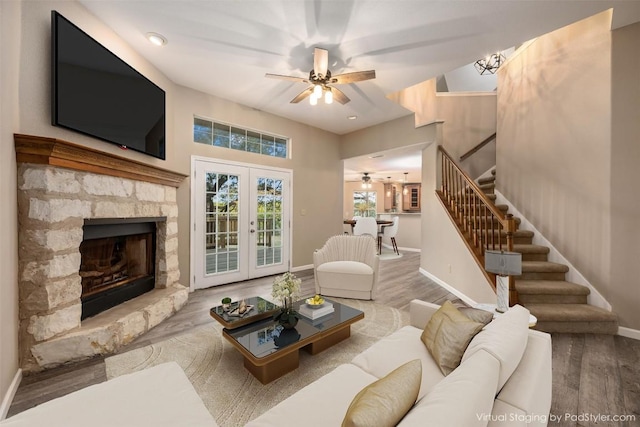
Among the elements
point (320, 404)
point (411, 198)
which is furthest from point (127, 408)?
point (411, 198)

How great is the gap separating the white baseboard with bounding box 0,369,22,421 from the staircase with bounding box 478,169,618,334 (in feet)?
14.3

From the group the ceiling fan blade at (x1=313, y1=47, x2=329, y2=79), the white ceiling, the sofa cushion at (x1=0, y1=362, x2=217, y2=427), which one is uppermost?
the white ceiling

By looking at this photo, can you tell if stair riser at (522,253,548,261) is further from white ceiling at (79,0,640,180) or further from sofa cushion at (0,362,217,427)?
sofa cushion at (0,362,217,427)

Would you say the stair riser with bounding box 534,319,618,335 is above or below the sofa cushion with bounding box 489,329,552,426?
below

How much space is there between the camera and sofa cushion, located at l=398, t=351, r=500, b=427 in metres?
0.71

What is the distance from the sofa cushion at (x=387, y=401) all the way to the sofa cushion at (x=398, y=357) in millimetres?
480

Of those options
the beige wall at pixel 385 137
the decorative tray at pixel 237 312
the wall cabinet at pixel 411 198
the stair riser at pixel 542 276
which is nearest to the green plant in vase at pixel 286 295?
the decorative tray at pixel 237 312

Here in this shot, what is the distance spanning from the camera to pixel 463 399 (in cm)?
77

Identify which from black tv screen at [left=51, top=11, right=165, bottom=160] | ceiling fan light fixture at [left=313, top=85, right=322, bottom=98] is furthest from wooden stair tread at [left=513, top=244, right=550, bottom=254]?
black tv screen at [left=51, top=11, right=165, bottom=160]

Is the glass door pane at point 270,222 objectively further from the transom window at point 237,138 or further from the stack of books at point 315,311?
the stack of books at point 315,311

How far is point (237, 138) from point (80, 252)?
285 centimetres

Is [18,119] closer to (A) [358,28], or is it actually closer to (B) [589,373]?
(A) [358,28]

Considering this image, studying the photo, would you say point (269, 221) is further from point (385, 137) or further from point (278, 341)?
point (278, 341)

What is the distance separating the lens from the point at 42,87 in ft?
6.89
